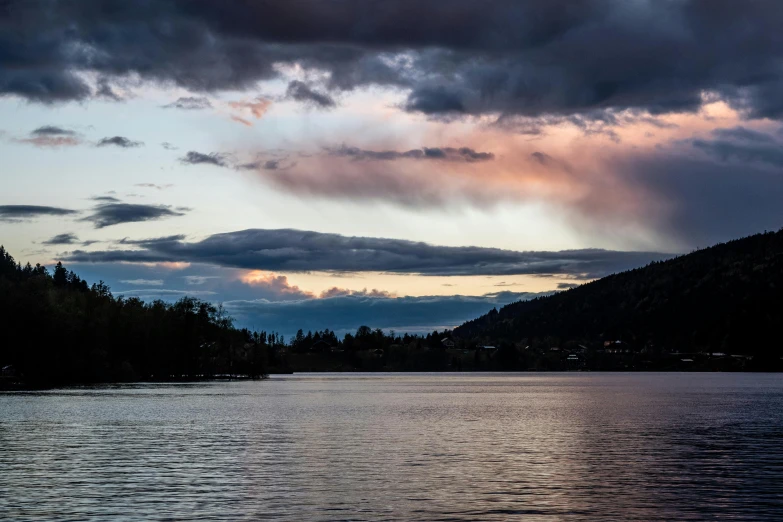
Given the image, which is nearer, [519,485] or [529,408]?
[519,485]

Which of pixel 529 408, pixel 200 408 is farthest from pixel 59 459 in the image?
pixel 529 408

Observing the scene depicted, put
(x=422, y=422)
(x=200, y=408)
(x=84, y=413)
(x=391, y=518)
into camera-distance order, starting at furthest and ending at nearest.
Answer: (x=200, y=408) < (x=84, y=413) < (x=422, y=422) < (x=391, y=518)

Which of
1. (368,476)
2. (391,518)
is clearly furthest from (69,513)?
(368,476)

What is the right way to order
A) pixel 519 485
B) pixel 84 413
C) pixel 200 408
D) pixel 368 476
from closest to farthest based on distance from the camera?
pixel 519 485 < pixel 368 476 < pixel 84 413 < pixel 200 408

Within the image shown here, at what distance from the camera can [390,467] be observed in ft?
230

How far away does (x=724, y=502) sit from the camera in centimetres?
5281

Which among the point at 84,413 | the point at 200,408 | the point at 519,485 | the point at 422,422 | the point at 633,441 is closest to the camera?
the point at 519,485

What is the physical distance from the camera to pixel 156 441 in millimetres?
91500

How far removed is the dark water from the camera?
51.2 m

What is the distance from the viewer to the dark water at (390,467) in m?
51.2

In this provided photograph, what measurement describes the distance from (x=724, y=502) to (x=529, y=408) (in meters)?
109

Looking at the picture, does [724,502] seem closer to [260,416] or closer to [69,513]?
[69,513]

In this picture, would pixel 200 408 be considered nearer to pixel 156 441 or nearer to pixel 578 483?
pixel 156 441

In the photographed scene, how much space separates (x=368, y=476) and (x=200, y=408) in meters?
95.0
